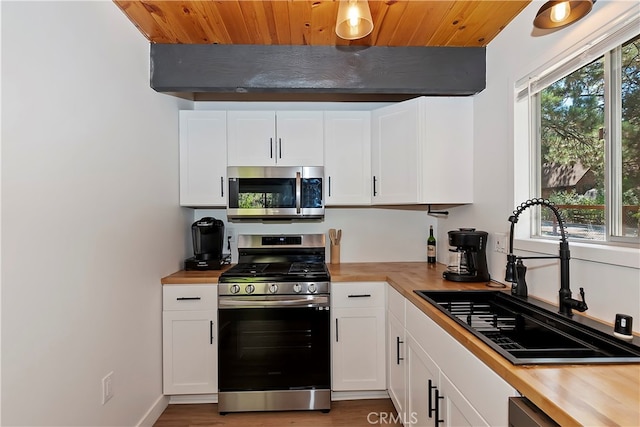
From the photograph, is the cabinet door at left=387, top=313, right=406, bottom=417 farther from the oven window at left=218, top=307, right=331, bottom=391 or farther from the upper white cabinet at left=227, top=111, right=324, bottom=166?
the upper white cabinet at left=227, top=111, right=324, bottom=166

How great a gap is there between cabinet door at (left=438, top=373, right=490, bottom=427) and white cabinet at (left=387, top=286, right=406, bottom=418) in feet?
1.74

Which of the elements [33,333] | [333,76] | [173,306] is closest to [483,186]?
[333,76]

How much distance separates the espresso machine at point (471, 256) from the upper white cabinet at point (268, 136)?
1300mm

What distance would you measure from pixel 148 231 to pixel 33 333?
34.3 inches

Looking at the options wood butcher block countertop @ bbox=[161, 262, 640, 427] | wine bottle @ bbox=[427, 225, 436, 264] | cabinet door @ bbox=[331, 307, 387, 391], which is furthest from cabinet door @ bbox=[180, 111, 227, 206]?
wood butcher block countertop @ bbox=[161, 262, 640, 427]

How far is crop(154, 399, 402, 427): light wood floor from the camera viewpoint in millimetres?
2025

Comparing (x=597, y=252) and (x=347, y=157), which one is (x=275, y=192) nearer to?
(x=347, y=157)

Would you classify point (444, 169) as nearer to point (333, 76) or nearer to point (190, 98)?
point (333, 76)

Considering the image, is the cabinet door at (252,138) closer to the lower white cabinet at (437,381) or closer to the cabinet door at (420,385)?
the lower white cabinet at (437,381)

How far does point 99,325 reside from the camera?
1495 millimetres

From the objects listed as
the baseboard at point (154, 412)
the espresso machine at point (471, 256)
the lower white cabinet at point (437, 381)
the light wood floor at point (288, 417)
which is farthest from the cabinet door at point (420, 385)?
the baseboard at point (154, 412)

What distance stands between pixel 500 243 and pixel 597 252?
0.64 metres

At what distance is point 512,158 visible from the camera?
171cm

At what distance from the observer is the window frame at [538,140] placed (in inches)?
44.9
